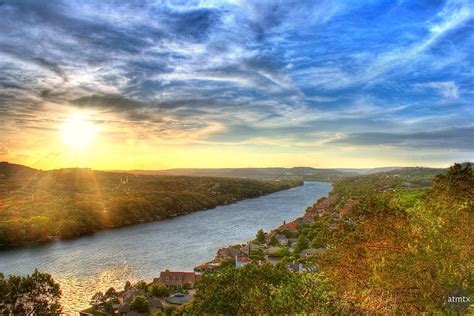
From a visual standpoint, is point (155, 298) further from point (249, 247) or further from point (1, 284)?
point (249, 247)

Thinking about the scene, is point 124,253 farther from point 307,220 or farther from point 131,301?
point 307,220

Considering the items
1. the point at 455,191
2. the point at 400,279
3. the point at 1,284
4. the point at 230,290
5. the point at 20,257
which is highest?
the point at 455,191

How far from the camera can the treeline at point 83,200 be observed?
64.1 metres

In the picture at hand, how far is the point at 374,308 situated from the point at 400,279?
1202mm

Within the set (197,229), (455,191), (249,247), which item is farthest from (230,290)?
(197,229)

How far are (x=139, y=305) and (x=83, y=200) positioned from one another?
64.9m

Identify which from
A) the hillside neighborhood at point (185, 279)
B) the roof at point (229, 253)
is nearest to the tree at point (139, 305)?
the hillside neighborhood at point (185, 279)

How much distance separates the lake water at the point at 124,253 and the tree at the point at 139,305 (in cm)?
582

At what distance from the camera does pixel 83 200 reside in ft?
285

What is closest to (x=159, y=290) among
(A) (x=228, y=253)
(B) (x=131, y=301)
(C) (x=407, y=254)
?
(B) (x=131, y=301)

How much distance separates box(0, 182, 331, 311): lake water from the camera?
38406 mm

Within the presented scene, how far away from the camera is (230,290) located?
13.0 metres

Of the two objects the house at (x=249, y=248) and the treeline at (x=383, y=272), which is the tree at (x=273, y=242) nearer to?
the house at (x=249, y=248)

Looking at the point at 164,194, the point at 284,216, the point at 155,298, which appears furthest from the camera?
the point at 164,194
